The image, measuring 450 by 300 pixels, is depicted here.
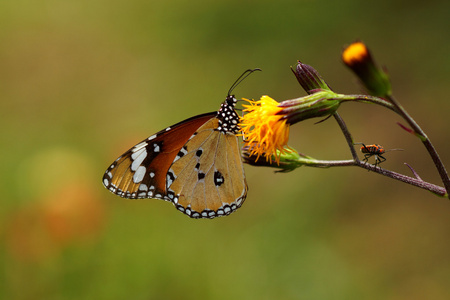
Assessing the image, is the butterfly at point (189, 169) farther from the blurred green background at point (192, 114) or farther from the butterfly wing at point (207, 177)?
the blurred green background at point (192, 114)

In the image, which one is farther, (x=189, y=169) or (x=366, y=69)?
(x=189, y=169)

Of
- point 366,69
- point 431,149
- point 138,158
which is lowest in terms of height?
point 431,149

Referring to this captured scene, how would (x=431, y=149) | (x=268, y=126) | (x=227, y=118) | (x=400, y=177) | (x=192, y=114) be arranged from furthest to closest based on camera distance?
(x=192, y=114) → (x=227, y=118) → (x=268, y=126) → (x=400, y=177) → (x=431, y=149)

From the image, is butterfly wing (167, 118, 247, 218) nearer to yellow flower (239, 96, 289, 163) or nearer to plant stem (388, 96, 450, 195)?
yellow flower (239, 96, 289, 163)

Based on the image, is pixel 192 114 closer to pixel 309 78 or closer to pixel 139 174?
pixel 139 174

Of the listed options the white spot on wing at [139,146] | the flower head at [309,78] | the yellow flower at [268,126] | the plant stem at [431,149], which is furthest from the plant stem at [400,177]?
the white spot on wing at [139,146]

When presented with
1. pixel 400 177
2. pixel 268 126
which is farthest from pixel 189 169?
pixel 400 177

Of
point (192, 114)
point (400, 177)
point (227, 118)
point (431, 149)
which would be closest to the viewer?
point (431, 149)

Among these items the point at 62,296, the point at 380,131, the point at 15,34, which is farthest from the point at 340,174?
the point at 15,34
